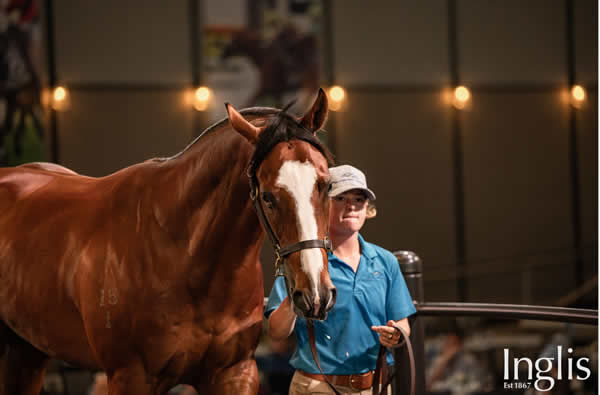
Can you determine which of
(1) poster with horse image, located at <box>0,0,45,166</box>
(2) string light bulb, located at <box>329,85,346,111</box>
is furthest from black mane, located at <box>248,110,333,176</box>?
(2) string light bulb, located at <box>329,85,346,111</box>

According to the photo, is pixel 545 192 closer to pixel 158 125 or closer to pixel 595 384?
pixel 158 125

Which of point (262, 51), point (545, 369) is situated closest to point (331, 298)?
point (545, 369)

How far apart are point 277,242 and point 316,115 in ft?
1.22

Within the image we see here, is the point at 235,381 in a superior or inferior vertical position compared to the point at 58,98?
inferior

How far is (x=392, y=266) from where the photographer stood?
2.30 metres

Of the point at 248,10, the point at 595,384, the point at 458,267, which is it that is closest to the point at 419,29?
the point at 248,10

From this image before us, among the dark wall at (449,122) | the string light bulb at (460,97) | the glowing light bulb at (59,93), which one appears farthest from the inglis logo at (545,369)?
the string light bulb at (460,97)

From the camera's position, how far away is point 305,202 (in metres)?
1.68

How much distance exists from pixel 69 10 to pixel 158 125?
1.82 meters

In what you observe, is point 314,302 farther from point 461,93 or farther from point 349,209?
point 461,93

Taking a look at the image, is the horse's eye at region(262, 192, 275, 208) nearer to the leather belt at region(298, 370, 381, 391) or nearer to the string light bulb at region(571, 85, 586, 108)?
the leather belt at region(298, 370, 381, 391)

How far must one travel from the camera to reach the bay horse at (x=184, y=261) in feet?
5.87

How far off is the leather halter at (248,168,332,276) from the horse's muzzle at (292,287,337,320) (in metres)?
0.10

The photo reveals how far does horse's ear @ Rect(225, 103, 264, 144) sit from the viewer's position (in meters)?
1.78
